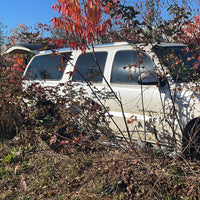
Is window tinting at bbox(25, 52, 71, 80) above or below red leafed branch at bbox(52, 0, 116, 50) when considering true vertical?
below

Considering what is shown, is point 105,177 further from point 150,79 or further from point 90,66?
point 90,66

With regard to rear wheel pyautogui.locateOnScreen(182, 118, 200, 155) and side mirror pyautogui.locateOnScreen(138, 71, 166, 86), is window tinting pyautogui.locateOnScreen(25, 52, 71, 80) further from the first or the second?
rear wheel pyautogui.locateOnScreen(182, 118, 200, 155)

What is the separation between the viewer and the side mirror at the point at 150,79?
3881mm

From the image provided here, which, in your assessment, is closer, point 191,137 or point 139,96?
point 191,137

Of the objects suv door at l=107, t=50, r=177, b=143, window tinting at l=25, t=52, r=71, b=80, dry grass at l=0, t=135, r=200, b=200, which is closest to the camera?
dry grass at l=0, t=135, r=200, b=200

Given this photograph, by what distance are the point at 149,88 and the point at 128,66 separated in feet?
1.71

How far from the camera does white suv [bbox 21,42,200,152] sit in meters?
3.84

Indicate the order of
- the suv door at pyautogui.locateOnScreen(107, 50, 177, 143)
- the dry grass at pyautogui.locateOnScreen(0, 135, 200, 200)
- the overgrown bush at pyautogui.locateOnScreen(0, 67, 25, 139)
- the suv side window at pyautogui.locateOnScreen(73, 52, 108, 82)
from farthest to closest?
the overgrown bush at pyautogui.locateOnScreen(0, 67, 25, 139)
the suv side window at pyautogui.locateOnScreen(73, 52, 108, 82)
the suv door at pyautogui.locateOnScreen(107, 50, 177, 143)
the dry grass at pyautogui.locateOnScreen(0, 135, 200, 200)

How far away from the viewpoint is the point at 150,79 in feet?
12.9

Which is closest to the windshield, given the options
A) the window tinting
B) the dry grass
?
the dry grass

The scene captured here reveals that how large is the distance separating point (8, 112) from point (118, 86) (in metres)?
2.57

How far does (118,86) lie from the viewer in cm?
459

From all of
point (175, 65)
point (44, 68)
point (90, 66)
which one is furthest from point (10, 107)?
point (175, 65)

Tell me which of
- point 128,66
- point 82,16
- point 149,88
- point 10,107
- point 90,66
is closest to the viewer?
point 82,16
